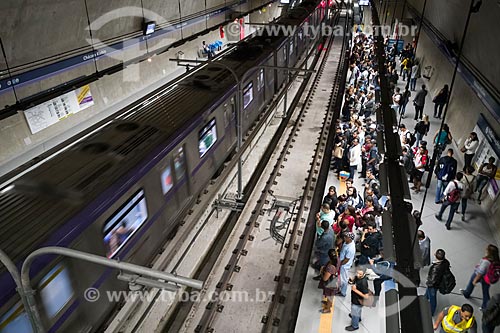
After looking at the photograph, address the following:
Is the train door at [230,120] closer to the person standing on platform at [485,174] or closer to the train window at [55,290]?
the train window at [55,290]

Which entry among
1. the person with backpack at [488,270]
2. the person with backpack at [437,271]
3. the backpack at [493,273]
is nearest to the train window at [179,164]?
the person with backpack at [437,271]

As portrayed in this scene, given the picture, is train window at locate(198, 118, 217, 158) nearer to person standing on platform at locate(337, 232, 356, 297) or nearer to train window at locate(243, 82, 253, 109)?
train window at locate(243, 82, 253, 109)

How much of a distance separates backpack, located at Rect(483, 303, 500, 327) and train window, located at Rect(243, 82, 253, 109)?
784 centimetres

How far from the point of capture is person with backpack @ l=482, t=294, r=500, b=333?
230 inches

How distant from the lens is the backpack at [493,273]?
21.8ft

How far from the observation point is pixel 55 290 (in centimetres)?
468

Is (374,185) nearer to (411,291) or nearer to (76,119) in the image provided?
(411,291)

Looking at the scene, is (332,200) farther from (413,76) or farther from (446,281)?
(413,76)

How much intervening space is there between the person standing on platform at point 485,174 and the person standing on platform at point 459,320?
4909 millimetres

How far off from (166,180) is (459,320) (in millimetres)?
5212

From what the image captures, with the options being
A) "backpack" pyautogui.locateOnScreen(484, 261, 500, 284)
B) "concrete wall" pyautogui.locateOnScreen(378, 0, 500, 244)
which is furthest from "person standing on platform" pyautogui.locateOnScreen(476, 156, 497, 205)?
"backpack" pyautogui.locateOnScreen(484, 261, 500, 284)

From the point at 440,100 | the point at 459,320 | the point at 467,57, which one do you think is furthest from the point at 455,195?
the point at 440,100

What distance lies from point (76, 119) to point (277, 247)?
7588 millimetres

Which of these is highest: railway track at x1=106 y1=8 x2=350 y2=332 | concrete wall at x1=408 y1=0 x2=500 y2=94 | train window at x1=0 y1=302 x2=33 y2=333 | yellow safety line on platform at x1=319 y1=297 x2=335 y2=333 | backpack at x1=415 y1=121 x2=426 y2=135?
concrete wall at x1=408 y1=0 x2=500 y2=94
